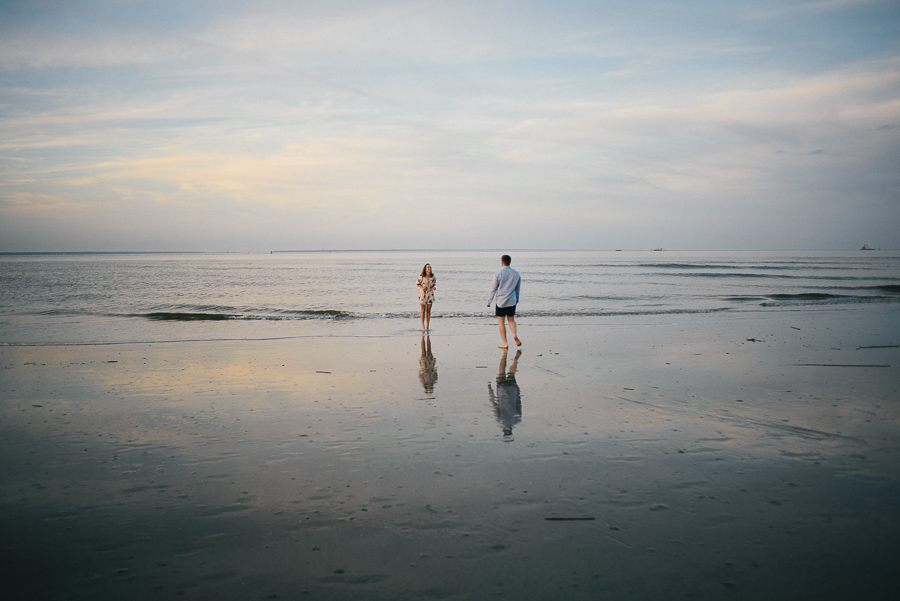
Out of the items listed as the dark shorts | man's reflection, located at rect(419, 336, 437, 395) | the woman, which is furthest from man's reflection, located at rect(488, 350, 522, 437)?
the woman

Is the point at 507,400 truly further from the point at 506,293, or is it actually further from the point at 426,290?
the point at 426,290

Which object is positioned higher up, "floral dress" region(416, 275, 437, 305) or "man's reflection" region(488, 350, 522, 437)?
"floral dress" region(416, 275, 437, 305)

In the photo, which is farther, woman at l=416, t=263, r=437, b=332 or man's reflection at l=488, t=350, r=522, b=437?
woman at l=416, t=263, r=437, b=332

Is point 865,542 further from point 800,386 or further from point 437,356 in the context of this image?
point 437,356

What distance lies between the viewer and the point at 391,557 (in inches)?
132

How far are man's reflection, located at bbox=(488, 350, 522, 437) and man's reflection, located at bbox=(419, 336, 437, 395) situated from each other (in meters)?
0.95

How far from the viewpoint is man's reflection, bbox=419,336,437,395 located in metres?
8.17

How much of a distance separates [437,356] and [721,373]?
5320 millimetres

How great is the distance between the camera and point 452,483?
444 cm

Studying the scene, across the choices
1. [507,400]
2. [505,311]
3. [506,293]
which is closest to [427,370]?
[507,400]

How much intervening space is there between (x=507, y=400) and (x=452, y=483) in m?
2.92

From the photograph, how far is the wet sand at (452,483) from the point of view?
124 inches

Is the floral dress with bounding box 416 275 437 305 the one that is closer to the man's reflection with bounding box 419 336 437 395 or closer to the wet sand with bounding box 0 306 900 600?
the man's reflection with bounding box 419 336 437 395

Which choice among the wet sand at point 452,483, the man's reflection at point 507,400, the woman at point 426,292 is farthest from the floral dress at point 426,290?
the wet sand at point 452,483
